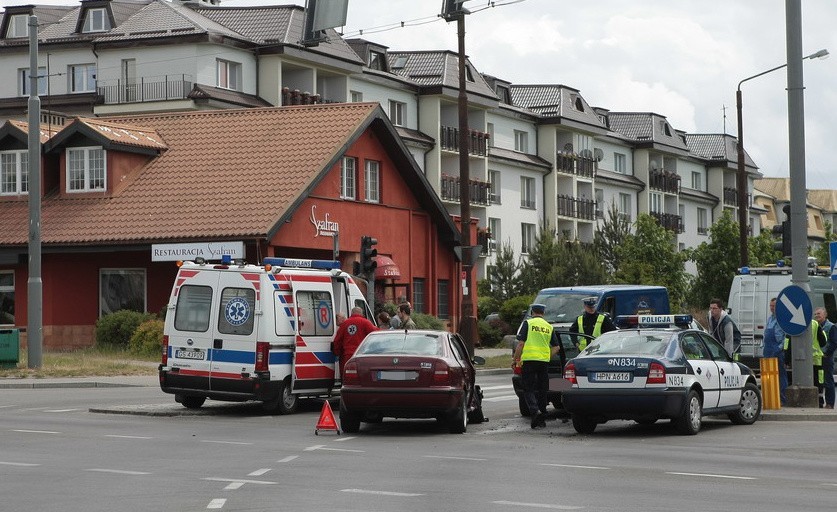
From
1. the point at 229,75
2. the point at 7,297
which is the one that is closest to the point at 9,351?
the point at 7,297

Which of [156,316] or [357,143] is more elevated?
[357,143]

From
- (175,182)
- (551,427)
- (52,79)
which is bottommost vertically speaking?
(551,427)

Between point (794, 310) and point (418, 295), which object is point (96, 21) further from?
point (794, 310)

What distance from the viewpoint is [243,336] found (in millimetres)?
21766

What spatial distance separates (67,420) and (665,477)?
1049 cm

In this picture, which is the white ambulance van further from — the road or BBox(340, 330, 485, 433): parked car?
BBox(340, 330, 485, 433): parked car

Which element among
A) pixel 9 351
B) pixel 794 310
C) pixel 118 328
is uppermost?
pixel 794 310

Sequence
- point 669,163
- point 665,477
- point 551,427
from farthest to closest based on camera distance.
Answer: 1. point 669,163
2. point 551,427
3. point 665,477

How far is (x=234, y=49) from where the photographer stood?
58406 millimetres

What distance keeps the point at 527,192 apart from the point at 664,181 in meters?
19.0

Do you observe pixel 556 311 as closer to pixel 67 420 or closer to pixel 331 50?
pixel 67 420

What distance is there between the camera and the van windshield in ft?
93.6

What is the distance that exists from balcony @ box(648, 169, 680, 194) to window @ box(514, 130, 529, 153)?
1553cm

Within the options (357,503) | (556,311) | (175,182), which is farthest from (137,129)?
(357,503)
